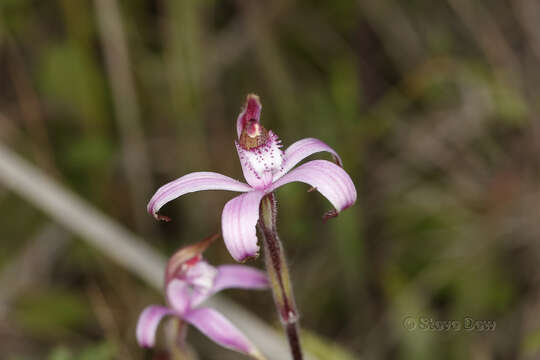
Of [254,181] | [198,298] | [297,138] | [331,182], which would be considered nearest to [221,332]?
[198,298]

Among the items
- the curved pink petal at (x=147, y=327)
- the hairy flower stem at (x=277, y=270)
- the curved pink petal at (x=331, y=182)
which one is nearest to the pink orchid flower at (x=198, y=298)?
the curved pink petal at (x=147, y=327)

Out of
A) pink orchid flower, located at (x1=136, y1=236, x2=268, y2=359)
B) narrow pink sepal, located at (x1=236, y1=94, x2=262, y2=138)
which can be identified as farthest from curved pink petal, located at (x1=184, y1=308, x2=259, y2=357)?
narrow pink sepal, located at (x1=236, y1=94, x2=262, y2=138)

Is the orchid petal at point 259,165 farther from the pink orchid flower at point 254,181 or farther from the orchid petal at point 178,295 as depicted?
the orchid petal at point 178,295

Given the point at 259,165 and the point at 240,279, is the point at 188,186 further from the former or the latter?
the point at 240,279

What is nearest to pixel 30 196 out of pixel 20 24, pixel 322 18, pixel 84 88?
pixel 84 88

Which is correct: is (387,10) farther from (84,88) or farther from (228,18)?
(84,88)

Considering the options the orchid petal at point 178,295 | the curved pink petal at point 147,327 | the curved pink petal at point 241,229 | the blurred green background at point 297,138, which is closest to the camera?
the curved pink petal at point 241,229

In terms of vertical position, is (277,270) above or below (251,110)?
below
